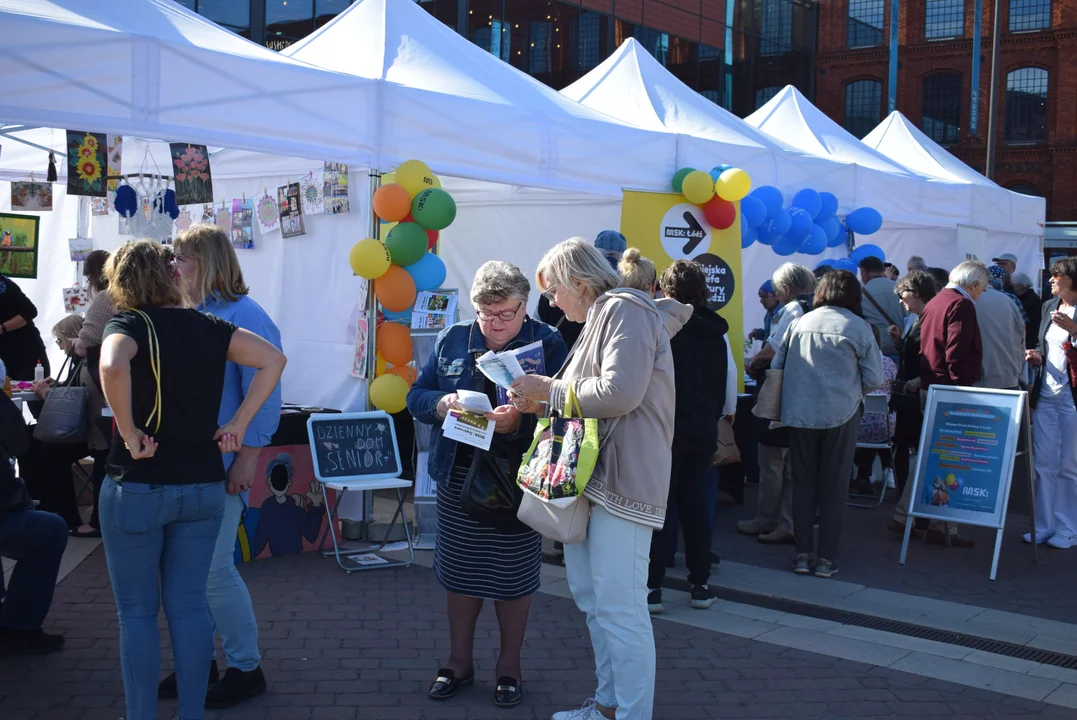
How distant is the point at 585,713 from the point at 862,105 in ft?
127

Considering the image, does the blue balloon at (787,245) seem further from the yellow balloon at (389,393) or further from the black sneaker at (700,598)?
the black sneaker at (700,598)

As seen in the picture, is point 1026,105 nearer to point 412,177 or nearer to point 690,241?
point 690,241

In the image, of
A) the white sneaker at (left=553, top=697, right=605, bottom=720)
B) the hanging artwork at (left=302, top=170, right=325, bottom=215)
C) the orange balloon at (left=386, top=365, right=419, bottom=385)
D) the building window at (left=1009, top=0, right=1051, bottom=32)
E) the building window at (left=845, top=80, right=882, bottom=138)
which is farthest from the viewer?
the building window at (left=845, top=80, right=882, bottom=138)

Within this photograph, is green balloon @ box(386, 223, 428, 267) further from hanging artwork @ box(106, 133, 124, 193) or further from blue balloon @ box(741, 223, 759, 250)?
blue balloon @ box(741, 223, 759, 250)

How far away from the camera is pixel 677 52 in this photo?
31.2 metres

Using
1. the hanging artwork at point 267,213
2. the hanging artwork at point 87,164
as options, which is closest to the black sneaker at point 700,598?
the hanging artwork at point 267,213

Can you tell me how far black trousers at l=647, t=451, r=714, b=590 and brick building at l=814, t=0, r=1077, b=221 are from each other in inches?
1388

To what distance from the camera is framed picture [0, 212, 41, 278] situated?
876 cm

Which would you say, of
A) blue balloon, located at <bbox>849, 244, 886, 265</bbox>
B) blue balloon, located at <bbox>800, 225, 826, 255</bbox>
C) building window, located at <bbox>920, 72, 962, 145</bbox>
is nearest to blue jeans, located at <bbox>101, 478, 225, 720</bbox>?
blue balloon, located at <bbox>800, 225, 826, 255</bbox>

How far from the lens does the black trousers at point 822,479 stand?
5.92m

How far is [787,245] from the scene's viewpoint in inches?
369

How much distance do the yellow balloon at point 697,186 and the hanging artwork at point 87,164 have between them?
4.34 m

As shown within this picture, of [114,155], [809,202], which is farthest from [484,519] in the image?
[809,202]

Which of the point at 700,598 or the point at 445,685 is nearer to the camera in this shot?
the point at 445,685
